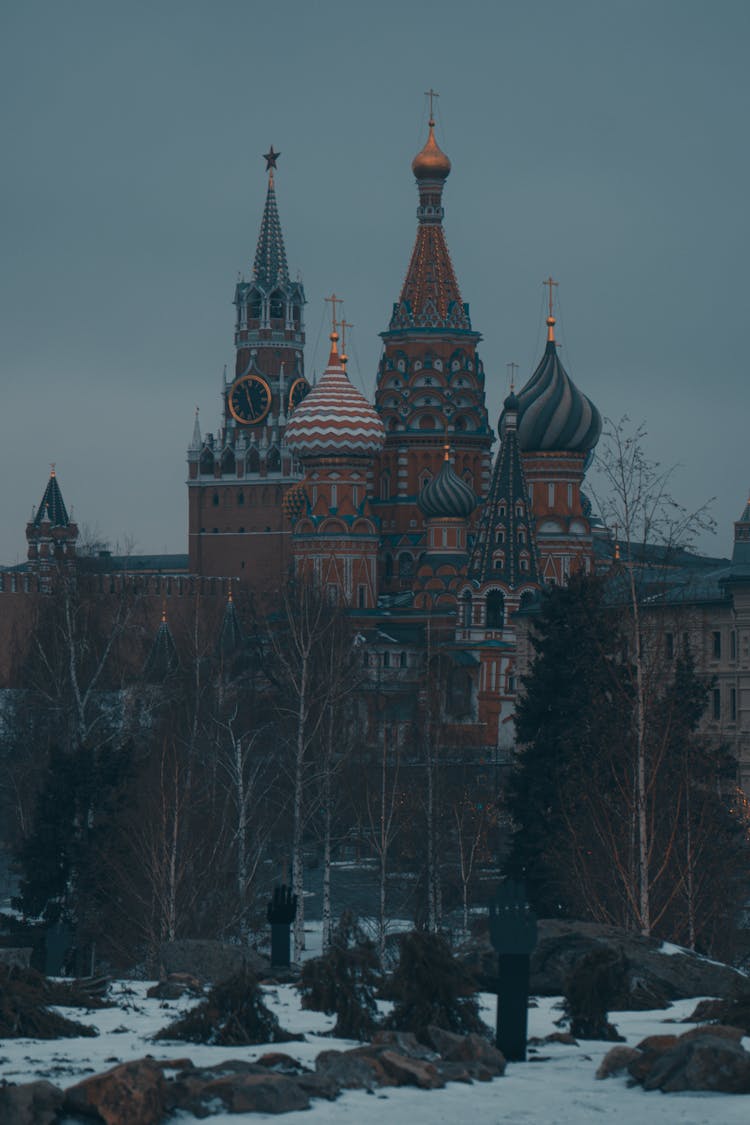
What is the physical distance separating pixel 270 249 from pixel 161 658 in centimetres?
4707

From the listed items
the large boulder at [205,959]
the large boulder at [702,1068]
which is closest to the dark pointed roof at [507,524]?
the large boulder at [205,959]

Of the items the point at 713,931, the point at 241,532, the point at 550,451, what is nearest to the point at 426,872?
the point at 713,931

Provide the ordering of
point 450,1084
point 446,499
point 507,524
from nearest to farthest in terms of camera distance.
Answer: point 450,1084 → point 507,524 → point 446,499

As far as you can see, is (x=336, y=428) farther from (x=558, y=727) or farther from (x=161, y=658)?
(x=558, y=727)

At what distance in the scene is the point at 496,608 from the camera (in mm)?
69188

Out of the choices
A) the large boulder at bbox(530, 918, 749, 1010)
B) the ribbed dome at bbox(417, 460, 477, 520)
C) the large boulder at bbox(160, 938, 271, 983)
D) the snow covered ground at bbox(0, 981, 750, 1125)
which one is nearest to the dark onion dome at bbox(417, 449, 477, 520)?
the ribbed dome at bbox(417, 460, 477, 520)

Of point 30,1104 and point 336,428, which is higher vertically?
point 336,428

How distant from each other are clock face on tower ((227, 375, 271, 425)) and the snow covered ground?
86.8 m

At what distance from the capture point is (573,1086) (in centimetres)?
1198

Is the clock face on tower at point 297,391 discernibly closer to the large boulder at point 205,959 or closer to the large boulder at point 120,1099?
the large boulder at point 205,959

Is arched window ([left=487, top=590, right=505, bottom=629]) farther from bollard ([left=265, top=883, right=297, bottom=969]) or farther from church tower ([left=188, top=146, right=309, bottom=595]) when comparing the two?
bollard ([left=265, top=883, right=297, bottom=969])

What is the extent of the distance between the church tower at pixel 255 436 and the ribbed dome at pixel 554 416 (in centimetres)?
2802

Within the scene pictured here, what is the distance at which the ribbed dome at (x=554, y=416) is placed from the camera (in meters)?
71.4

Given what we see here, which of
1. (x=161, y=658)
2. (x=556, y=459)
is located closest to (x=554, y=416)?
(x=556, y=459)
